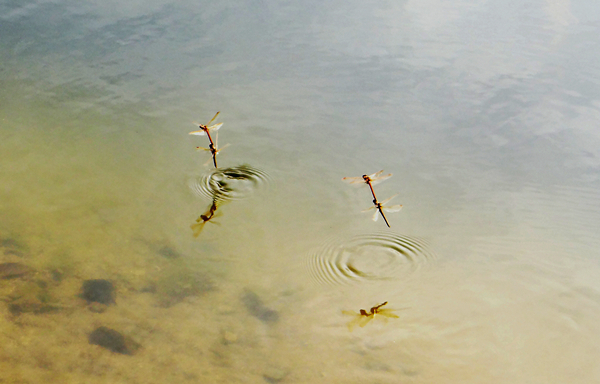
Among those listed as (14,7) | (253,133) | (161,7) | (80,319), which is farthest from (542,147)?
(14,7)

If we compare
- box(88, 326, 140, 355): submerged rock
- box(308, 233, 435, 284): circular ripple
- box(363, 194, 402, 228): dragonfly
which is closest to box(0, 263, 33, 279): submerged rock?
box(88, 326, 140, 355): submerged rock

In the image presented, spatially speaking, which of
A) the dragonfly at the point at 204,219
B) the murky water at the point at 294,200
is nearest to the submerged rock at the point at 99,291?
the murky water at the point at 294,200

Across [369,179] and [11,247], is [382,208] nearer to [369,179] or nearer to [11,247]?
[369,179]

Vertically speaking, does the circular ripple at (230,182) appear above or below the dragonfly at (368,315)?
above

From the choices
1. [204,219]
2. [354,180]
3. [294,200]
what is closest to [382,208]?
[354,180]

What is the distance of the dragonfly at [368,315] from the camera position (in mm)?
2816

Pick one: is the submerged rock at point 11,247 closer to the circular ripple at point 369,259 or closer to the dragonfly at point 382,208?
the circular ripple at point 369,259

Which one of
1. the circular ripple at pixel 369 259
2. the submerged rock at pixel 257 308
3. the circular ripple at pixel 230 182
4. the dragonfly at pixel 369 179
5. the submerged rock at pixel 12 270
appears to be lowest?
the submerged rock at pixel 257 308

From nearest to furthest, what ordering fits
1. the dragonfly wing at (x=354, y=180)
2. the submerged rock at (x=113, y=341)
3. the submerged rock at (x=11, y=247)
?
the submerged rock at (x=113, y=341), the submerged rock at (x=11, y=247), the dragonfly wing at (x=354, y=180)

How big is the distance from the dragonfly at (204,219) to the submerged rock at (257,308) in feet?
2.27

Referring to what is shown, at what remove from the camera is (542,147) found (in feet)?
13.9

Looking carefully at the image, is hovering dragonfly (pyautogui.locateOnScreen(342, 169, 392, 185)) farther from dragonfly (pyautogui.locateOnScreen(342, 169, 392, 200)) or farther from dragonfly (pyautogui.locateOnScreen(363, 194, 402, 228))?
dragonfly (pyautogui.locateOnScreen(363, 194, 402, 228))

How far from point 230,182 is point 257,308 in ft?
4.19

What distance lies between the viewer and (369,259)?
318 centimetres
